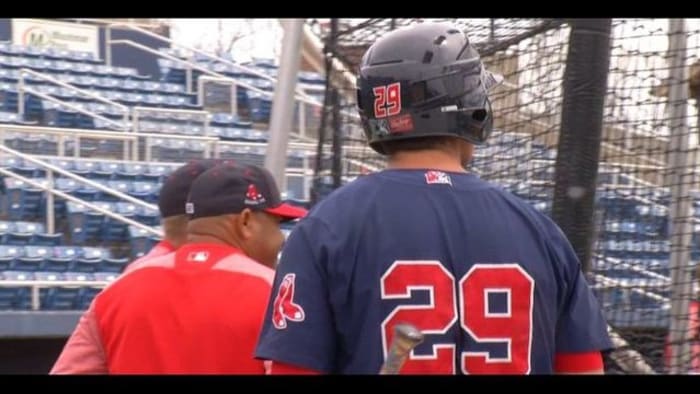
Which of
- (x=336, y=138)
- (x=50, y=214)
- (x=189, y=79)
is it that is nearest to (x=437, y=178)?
(x=336, y=138)

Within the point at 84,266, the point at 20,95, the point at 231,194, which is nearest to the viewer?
the point at 231,194

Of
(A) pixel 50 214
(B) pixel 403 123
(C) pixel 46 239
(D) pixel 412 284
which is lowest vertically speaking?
(C) pixel 46 239

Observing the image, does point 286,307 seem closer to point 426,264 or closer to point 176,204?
point 426,264

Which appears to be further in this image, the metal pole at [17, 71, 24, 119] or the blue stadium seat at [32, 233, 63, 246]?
the metal pole at [17, 71, 24, 119]

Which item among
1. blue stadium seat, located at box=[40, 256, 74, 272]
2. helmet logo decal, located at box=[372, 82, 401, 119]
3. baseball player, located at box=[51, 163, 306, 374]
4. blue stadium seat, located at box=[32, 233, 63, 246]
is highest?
helmet logo decal, located at box=[372, 82, 401, 119]

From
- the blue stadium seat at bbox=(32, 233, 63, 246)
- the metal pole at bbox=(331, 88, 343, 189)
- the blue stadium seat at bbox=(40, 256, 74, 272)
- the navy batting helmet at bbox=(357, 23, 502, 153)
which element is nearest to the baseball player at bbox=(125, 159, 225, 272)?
the navy batting helmet at bbox=(357, 23, 502, 153)

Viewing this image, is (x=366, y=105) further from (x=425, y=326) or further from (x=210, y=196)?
(x=210, y=196)

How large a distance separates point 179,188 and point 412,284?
3.67ft

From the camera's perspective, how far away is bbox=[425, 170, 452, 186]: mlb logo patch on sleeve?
1.96 metres

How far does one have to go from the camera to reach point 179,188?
A: 283cm

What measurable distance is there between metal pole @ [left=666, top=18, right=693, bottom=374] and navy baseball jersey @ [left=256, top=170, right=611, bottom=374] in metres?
1.90

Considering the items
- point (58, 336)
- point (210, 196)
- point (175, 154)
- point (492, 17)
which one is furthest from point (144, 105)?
point (210, 196)

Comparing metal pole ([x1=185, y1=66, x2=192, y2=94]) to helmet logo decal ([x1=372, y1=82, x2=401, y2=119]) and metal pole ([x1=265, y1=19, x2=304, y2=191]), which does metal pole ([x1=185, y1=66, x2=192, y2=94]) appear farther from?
helmet logo decal ([x1=372, y1=82, x2=401, y2=119])

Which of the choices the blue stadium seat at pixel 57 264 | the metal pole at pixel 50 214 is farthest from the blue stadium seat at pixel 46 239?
the blue stadium seat at pixel 57 264
